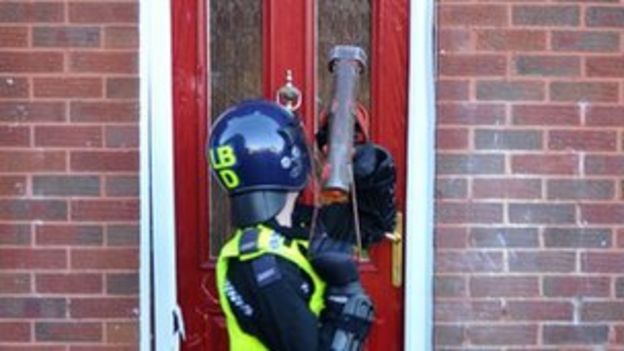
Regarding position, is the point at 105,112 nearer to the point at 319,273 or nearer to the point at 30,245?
the point at 30,245

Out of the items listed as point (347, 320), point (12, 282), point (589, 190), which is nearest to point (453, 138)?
point (589, 190)

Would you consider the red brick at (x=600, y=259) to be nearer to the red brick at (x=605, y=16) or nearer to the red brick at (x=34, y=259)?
the red brick at (x=605, y=16)

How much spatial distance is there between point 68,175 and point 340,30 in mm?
1117

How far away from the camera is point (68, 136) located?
4535mm

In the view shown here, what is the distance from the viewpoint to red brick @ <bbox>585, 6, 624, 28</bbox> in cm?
454

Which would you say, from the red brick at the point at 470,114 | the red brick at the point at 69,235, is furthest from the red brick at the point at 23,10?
the red brick at the point at 470,114

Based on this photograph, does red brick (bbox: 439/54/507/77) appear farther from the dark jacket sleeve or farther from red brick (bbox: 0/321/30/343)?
red brick (bbox: 0/321/30/343)

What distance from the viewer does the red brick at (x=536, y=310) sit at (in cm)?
458

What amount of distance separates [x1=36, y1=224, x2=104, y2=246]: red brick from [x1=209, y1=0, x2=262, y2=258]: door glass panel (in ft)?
1.43

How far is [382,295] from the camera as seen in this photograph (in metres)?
4.74

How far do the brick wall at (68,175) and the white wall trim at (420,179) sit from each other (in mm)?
991

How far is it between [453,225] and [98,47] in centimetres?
141

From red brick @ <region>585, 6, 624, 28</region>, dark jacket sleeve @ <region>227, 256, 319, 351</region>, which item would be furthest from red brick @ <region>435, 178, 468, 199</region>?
dark jacket sleeve @ <region>227, 256, 319, 351</region>

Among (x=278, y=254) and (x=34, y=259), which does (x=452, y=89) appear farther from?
(x=34, y=259)
